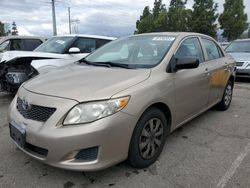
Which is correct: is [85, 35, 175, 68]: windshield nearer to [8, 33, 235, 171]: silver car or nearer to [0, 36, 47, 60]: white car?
[8, 33, 235, 171]: silver car

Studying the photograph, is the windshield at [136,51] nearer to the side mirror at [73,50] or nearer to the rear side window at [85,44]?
the side mirror at [73,50]

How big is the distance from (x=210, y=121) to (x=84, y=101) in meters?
2.93

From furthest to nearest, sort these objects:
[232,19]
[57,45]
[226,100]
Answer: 1. [232,19]
2. [57,45]
3. [226,100]

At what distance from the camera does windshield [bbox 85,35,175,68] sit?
355 cm

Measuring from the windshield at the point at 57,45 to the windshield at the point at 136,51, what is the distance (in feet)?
8.51

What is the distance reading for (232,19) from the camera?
1182 inches

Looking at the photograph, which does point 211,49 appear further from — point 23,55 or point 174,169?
point 23,55

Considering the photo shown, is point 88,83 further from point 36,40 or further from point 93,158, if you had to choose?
point 36,40

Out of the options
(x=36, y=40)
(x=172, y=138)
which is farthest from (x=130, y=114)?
(x=36, y=40)

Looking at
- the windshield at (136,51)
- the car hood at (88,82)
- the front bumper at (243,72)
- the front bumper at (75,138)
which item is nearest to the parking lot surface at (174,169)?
the front bumper at (75,138)

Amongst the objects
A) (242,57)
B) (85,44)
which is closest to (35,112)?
(85,44)

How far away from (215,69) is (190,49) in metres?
0.74

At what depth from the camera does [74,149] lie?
2525 millimetres

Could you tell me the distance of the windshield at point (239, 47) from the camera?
9.94 m
